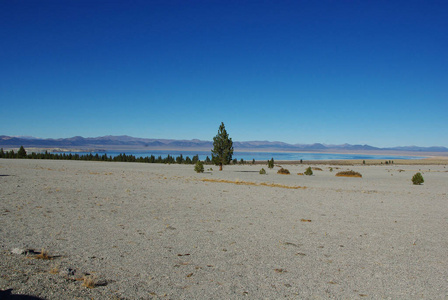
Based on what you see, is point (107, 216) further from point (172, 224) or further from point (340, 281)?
point (340, 281)

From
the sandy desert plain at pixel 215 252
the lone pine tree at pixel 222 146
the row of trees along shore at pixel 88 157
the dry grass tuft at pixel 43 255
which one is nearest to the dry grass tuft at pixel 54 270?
the sandy desert plain at pixel 215 252

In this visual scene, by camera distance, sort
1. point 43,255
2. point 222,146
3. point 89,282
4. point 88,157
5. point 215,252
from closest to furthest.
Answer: point 89,282 < point 43,255 < point 215,252 < point 222,146 < point 88,157

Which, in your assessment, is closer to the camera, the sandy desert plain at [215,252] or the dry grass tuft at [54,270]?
the sandy desert plain at [215,252]

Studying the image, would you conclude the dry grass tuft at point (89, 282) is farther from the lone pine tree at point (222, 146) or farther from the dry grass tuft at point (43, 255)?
the lone pine tree at point (222, 146)

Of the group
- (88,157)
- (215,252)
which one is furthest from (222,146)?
(88,157)

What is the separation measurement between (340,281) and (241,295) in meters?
1.84

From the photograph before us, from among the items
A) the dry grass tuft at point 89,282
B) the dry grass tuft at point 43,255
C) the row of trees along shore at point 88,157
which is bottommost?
the dry grass tuft at point 89,282

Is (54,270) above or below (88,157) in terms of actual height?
below

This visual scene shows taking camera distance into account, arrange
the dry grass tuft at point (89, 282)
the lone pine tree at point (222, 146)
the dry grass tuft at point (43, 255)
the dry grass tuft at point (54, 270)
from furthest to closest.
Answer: the lone pine tree at point (222, 146) → the dry grass tuft at point (43, 255) → the dry grass tuft at point (54, 270) → the dry grass tuft at point (89, 282)

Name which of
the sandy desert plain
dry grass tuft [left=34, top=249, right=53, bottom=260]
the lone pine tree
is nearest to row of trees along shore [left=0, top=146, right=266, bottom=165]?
the lone pine tree

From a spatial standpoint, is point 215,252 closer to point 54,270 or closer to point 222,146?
point 54,270

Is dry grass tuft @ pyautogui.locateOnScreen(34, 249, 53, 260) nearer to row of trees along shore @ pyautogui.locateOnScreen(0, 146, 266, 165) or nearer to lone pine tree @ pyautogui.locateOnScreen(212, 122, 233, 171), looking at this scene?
lone pine tree @ pyautogui.locateOnScreen(212, 122, 233, 171)

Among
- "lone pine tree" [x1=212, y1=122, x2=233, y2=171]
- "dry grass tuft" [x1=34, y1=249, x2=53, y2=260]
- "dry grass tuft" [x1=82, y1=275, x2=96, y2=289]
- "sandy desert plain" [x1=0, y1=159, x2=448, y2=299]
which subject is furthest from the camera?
"lone pine tree" [x1=212, y1=122, x2=233, y2=171]

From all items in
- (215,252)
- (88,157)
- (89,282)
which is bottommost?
(215,252)
